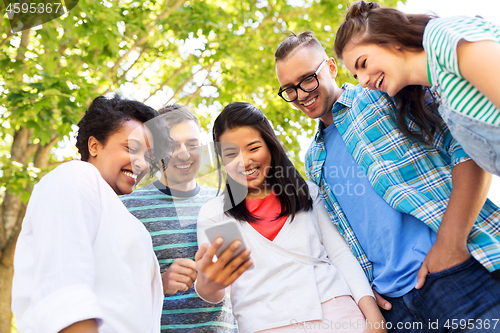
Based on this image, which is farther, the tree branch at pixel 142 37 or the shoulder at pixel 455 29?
the tree branch at pixel 142 37

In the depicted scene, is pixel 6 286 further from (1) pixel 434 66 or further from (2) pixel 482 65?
(2) pixel 482 65

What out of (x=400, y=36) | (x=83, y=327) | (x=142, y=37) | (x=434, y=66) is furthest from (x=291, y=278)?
(x=142, y=37)

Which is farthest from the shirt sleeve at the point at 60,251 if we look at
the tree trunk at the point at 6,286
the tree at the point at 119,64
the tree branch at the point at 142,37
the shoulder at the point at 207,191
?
the tree trunk at the point at 6,286

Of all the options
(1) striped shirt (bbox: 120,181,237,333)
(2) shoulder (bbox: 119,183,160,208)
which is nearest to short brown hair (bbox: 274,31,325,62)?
(1) striped shirt (bbox: 120,181,237,333)

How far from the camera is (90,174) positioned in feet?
3.83

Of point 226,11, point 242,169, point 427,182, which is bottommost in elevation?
point 427,182

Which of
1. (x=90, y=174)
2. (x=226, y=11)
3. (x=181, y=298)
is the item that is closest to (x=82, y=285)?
(x=90, y=174)

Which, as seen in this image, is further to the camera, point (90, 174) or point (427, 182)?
point (427, 182)

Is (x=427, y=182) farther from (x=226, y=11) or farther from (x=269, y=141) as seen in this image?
(x=226, y=11)

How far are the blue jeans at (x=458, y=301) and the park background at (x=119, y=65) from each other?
2000 millimetres

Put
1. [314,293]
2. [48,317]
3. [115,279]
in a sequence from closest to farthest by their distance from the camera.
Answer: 1. [48,317]
2. [115,279]
3. [314,293]

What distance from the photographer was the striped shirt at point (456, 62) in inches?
44.3

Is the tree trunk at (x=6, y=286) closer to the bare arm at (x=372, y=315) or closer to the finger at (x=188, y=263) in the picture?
the finger at (x=188, y=263)

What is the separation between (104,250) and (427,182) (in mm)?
1361
